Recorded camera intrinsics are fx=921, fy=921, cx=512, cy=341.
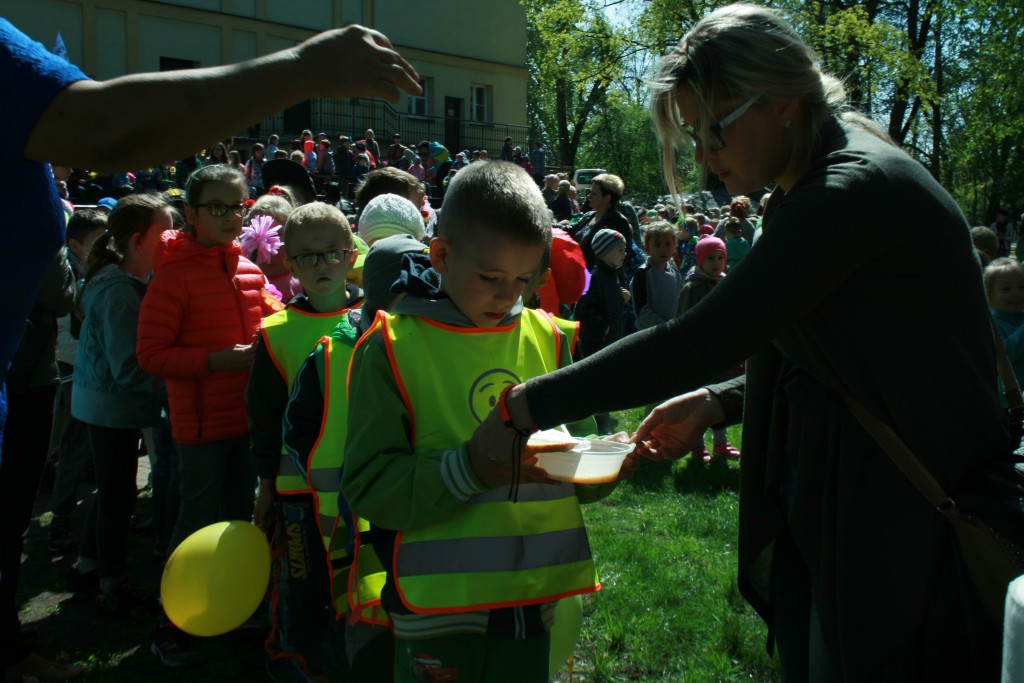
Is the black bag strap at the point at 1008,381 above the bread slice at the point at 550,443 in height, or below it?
above

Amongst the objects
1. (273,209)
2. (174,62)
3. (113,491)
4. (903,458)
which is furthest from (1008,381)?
(174,62)

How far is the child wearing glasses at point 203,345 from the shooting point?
409 cm

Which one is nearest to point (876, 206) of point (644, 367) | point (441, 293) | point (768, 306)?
point (768, 306)

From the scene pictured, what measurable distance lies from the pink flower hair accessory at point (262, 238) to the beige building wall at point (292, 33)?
2371 cm

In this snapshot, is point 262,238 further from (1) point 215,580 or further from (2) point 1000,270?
(2) point 1000,270

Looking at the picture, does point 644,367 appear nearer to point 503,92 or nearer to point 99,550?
point 99,550

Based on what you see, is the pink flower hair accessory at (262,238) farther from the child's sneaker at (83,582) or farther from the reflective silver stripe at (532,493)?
the reflective silver stripe at (532,493)

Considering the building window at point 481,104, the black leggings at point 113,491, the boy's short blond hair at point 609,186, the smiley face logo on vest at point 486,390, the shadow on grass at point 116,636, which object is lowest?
the shadow on grass at point 116,636

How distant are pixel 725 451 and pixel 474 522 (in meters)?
5.62

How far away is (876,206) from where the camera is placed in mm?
1656

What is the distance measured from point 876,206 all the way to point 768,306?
10.3 inches

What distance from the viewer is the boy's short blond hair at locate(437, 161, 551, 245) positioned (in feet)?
7.26

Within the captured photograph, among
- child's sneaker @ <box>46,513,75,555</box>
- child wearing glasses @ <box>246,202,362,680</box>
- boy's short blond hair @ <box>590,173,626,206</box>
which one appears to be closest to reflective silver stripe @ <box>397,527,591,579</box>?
child wearing glasses @ <box>246,202,362,680</box>

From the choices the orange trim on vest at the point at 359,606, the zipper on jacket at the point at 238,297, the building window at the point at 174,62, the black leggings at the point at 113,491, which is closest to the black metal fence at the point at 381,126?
the building window at the point at 174,62
